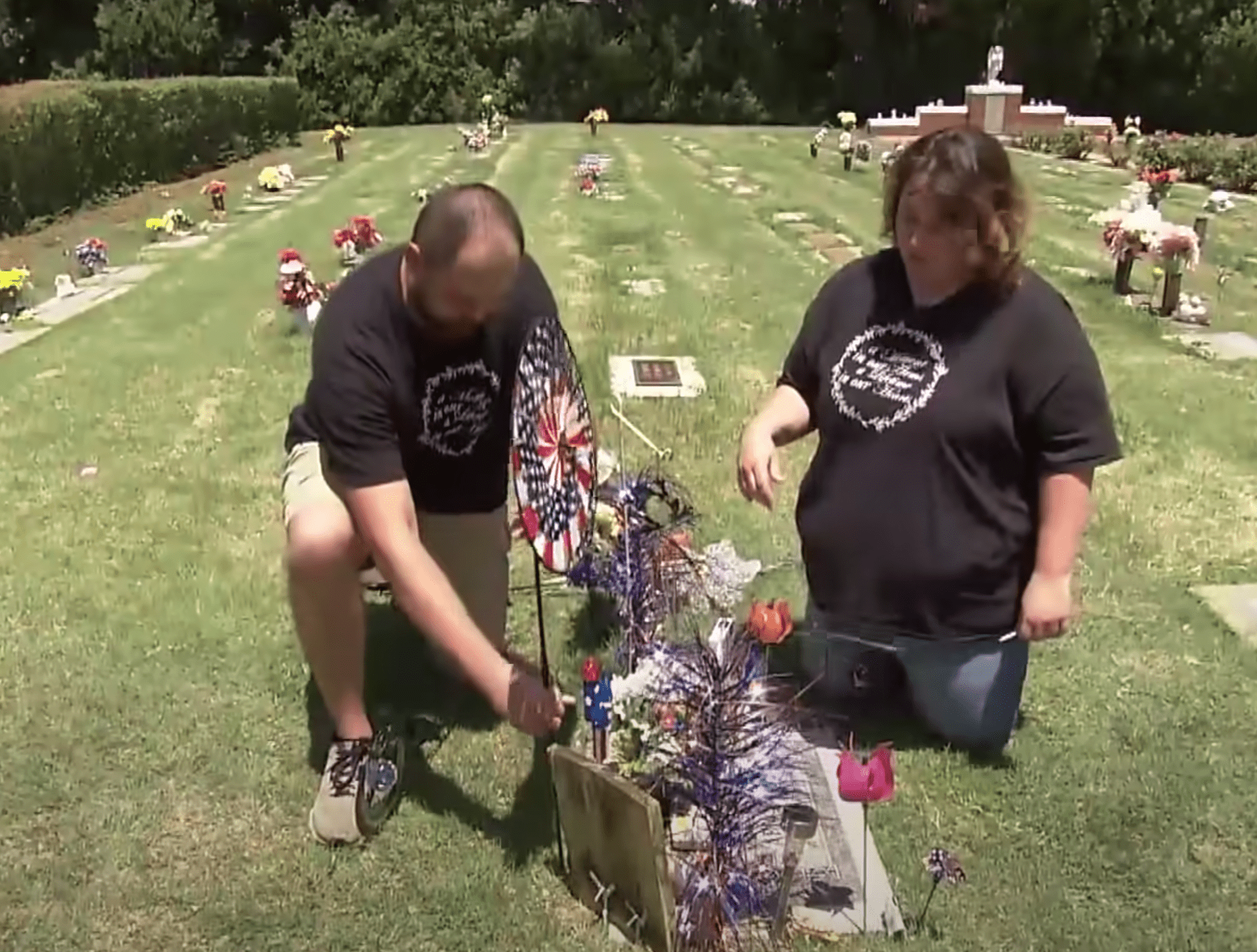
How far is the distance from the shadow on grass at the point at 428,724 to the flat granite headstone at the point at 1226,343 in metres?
4.30

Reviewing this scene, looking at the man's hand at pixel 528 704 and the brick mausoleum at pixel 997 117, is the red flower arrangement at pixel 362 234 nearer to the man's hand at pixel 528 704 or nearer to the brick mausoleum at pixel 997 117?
the man's hand at pixel 528 704

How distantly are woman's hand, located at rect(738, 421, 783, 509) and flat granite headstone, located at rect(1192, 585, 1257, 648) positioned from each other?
1.41 m

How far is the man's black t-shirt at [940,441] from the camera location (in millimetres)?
2463

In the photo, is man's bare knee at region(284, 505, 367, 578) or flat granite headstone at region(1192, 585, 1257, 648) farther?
flat granite headstone at region(1192, 585, 1257, 648)

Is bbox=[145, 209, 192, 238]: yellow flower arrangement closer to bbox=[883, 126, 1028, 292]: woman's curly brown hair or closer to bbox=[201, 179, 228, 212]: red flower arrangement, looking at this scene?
bbox=[201, 179, 228, 212]: red flower arrangement

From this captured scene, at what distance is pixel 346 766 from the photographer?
2492 millimetres

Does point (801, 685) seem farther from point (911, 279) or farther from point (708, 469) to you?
point (708, 469)

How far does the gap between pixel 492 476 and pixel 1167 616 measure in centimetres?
179

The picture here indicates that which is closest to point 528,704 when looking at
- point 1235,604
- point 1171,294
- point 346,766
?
point 346,766

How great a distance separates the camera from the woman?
2.45 meters

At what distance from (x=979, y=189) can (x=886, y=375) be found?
0.40 meters

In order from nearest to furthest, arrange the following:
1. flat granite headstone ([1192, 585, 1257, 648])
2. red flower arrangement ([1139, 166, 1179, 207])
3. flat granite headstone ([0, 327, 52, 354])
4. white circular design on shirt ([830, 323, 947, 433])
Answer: white circular design on shirt ([830, 323, 947, 433]) < flat granite headstone ([1192, 585, 1257, 648]) < flat granite headstone ([0, 327, 52, 354]) < red flower arrangement ([1139, 166, 1179, 207])

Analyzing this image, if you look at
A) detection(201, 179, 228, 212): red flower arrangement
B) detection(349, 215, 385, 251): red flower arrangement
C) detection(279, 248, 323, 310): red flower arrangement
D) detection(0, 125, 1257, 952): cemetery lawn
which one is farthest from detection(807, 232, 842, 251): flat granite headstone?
detection(201, 179, 228, 212): red flower arrangement

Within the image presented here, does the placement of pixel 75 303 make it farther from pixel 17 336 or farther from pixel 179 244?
pixel 179 244
